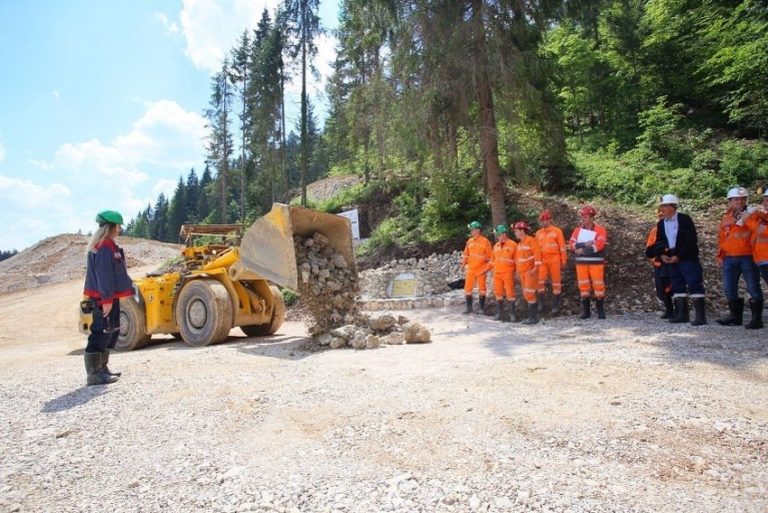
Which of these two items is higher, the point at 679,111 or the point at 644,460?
the point at 679,111

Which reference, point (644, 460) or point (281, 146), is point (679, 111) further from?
point (281, 146)

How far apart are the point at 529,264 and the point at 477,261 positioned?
1.26m

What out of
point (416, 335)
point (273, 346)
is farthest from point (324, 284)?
point (416, 335)

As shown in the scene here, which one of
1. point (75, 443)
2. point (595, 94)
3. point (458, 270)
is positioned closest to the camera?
point (75, 443)

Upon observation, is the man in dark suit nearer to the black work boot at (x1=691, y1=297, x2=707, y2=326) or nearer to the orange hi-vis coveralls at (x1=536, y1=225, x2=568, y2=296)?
the black work boot at (x1=691, y1=297, x2=707, y2=326)

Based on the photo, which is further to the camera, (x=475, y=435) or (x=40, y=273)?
(x=40, y=273)

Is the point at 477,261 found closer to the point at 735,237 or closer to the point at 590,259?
the point at 590,259

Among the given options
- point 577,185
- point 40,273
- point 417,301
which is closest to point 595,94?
point 577,185

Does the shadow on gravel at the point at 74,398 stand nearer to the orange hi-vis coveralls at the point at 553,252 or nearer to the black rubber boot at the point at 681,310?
the orange hi-vis coveralls at the point at 553,252

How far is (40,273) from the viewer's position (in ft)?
81.0

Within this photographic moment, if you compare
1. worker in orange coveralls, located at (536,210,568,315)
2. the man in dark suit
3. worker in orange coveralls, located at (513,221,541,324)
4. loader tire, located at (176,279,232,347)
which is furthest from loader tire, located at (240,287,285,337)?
the man in dark suit

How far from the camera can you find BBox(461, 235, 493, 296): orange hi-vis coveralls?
30.2 feet

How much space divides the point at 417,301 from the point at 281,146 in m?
22.7

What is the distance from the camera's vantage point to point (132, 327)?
830 cm
